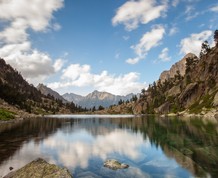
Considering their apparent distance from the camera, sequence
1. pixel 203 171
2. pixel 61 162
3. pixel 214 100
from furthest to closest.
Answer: pixel 214 100
pixel 61 162
pixel 203 171

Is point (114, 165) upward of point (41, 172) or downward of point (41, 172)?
downward

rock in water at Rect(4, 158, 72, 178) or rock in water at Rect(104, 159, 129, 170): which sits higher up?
rock in water at Rect(4, 158, 72, 178)

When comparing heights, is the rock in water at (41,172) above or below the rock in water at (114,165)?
above

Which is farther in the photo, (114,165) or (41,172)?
(114,165)

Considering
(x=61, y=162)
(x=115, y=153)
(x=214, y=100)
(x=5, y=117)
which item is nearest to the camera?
(x=61, y=162)

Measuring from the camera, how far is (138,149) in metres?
57.2

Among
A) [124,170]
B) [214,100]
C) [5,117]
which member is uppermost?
[214,100]

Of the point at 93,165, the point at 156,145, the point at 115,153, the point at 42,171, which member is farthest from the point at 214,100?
the point at 42,171

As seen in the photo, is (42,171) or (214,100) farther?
(214,100)

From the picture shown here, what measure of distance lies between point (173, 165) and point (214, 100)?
15636 cm

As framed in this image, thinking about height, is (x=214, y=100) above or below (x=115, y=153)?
above

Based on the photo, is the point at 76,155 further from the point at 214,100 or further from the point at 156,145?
the point at 214,100

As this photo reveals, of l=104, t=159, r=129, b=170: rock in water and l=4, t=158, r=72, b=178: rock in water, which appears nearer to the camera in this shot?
l=4, t=158, r=72, b=178: rock in water

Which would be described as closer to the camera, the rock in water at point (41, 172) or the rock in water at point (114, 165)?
the rock in water at point (41, 172)
